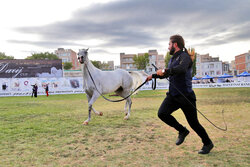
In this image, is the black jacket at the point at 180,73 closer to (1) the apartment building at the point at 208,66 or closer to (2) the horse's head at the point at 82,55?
(2) the horse's head at the point at 82,55

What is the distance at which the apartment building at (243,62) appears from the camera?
9254 centimetres

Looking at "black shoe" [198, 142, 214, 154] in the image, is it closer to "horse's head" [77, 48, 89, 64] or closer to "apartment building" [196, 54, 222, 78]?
"horse's head" [77, 48, 89, 64]

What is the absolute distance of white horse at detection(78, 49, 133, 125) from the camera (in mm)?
7721

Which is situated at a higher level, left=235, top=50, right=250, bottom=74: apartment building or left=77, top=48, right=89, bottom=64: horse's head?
left=235, top=50, right=250, bottom=74: apartment building

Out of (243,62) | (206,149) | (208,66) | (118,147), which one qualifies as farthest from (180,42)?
(208,66)

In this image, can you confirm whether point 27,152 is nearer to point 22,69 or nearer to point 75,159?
point 75,159

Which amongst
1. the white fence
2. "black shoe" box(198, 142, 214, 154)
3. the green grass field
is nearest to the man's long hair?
"black shoe" box(198, 142, 214, 154)

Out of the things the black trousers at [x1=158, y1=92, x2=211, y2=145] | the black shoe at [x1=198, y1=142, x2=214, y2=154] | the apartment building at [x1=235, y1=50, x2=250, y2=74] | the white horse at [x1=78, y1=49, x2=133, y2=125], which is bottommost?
the black shoe at [x1=198, y1=142, x2=214, y2=154]

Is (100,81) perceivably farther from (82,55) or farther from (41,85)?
(41,85)

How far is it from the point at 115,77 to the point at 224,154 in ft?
17.6

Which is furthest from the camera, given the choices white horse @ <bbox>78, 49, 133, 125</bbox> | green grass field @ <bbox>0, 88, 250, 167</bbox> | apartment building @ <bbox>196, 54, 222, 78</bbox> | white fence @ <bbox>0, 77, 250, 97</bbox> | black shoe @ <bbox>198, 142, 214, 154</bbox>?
apartment building @ <bbox>196, 54, 222, 78</bbox>

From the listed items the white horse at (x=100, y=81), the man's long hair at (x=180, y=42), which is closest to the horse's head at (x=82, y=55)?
the white horse at (x=100, y=81)

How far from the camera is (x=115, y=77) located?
8.62 meters

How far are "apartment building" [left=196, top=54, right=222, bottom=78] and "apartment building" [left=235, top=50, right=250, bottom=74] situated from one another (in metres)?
7.81
